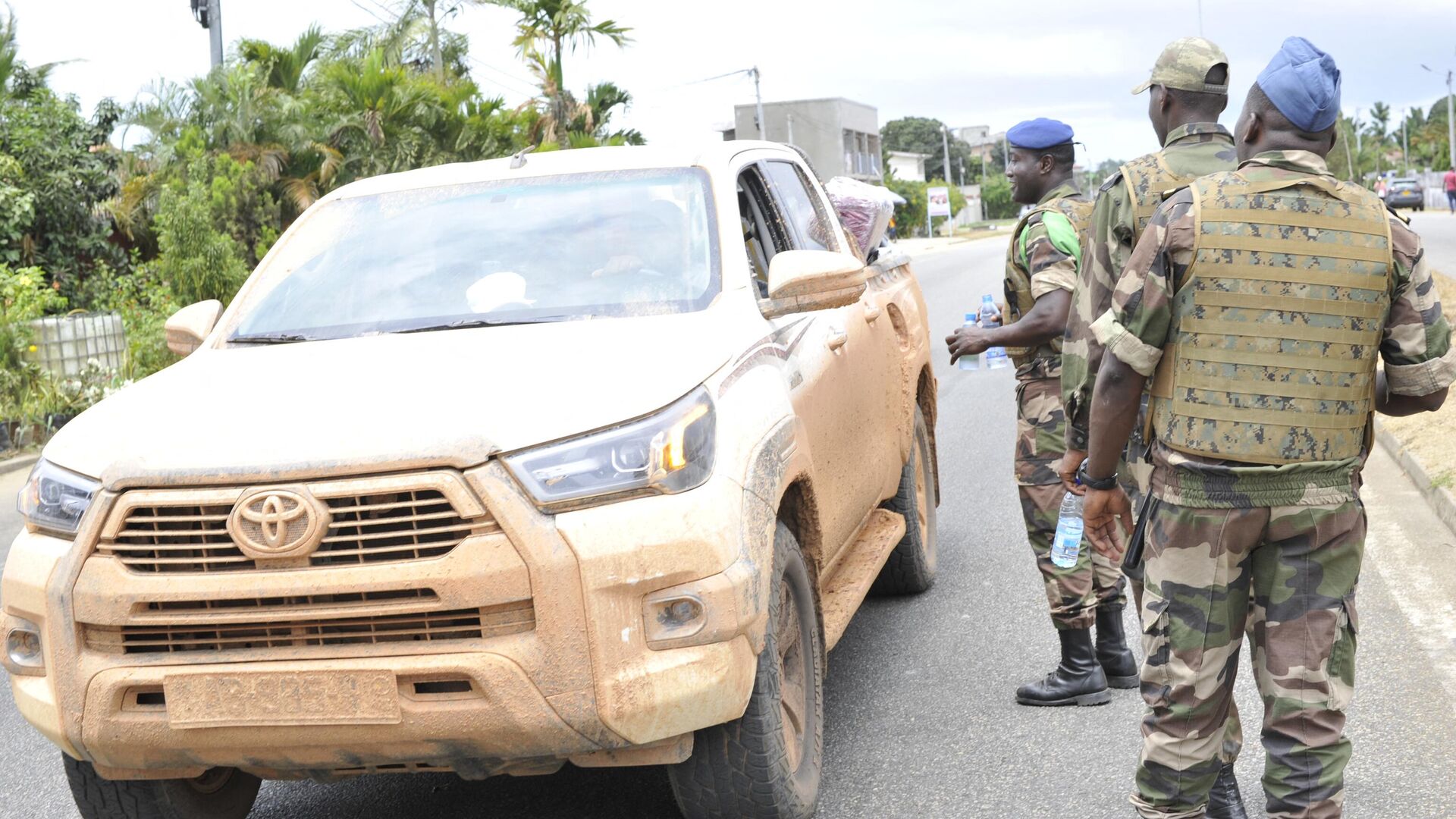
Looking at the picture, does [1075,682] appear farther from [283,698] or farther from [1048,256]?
[283,698]

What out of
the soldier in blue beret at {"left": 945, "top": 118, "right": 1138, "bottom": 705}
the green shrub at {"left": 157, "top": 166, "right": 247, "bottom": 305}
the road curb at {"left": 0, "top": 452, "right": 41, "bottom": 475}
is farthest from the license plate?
the green shrub at {"left": 157, "top": 166, "right": 247, "bottom": 305}

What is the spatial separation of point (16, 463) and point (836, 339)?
1003 cm

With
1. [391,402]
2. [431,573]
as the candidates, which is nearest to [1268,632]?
[431,573]

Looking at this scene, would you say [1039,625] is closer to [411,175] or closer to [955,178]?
[411,175]

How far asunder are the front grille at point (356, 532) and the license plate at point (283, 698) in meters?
0.24

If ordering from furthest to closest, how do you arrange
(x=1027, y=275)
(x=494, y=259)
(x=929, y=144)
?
(x=929, y=144)
(x=1027, y=275)
(x=494, y=259)

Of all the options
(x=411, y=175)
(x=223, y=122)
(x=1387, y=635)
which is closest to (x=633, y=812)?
(x=411, y=175)

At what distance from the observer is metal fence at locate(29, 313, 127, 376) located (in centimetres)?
1473

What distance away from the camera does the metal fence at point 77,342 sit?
580 inches

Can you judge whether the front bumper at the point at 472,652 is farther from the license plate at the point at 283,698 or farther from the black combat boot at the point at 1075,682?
the black combat boot at the point at 1075,682

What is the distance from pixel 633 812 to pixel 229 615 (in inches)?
57.3

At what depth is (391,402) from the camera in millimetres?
3539

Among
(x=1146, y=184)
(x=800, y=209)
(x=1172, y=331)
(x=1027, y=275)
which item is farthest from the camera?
(x=800, y=209)

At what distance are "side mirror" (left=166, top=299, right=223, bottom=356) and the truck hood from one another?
1.55ft
